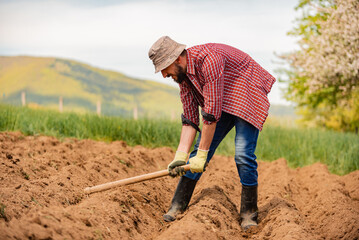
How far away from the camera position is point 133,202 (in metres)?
A: 4.14

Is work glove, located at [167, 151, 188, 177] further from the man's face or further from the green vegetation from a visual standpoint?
the green vegetation

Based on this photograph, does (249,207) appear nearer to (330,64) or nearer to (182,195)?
(182,195)

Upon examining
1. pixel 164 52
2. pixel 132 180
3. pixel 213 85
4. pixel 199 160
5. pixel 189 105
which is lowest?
pixel 132 180

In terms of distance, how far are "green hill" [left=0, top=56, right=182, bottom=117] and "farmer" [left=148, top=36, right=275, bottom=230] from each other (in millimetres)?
81990

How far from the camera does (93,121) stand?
9047 millimetres

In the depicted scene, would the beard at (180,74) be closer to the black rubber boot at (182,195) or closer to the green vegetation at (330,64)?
the black rubber boot at (182,195)

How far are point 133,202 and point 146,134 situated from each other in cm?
471

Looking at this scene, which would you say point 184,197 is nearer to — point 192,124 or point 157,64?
point 192,124

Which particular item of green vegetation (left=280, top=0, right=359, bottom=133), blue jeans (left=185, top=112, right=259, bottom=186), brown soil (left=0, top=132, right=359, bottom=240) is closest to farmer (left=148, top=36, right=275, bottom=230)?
blue jeans (left=185, top=112, right=259, bottom=186)

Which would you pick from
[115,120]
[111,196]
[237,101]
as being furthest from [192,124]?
[115,120]

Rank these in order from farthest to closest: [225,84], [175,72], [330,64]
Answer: [330,64] → [225,84] → [175,72]

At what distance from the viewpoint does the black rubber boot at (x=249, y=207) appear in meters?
4.05

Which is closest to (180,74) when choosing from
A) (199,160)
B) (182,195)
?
(199,160)

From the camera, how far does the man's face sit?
11.7ft
